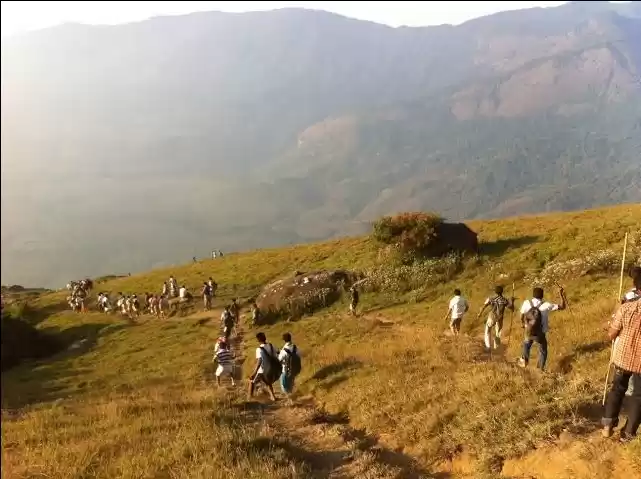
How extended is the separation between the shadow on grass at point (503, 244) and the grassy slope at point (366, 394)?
1479 mm

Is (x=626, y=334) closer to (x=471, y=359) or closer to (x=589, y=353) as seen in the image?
(x=589, y=353)

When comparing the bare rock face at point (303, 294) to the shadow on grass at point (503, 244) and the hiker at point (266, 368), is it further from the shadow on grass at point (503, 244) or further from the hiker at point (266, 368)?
the hiker at point (266, 368)

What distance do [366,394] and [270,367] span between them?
301 centimetres

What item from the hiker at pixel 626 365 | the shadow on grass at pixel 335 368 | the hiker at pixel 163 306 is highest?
the hiker at pixel 626 365

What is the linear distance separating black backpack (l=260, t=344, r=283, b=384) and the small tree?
19.0 m

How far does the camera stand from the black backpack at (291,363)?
1504 centimetres

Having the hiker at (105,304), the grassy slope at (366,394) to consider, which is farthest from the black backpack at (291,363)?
the hiker at (105,304)

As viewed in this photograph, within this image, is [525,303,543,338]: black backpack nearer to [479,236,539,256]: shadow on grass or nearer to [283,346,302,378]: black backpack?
[283,346,302,378]: black backpack

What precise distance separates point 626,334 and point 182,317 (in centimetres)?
3366

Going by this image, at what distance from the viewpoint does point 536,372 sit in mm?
12172

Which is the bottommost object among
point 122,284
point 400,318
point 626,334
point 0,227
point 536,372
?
point 122,284

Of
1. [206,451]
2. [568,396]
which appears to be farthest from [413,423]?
[206,451]

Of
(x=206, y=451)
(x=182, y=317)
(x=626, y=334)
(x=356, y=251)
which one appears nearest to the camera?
(x=626, y=334)

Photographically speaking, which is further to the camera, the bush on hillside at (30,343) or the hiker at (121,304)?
the hiker at (121,304)
